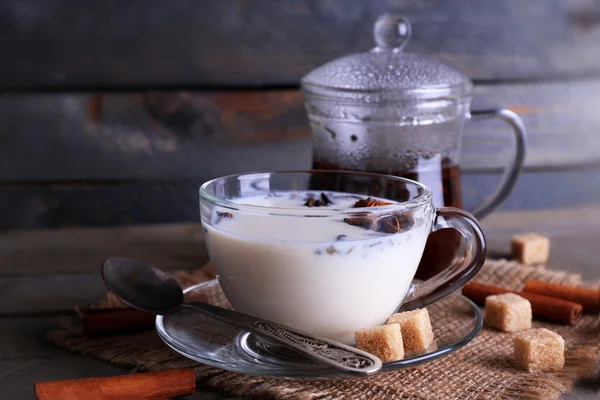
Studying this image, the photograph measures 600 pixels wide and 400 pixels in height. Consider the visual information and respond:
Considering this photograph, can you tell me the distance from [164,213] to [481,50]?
949 mm

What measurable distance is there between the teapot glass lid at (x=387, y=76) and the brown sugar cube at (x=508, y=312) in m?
0.38

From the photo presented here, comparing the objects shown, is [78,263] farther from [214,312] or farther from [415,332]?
[415,332]

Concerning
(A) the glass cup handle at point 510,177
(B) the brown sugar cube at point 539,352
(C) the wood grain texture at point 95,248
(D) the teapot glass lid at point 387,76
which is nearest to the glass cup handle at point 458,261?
(B) the brown sugar cube at point 539,352

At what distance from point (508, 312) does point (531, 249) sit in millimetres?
446

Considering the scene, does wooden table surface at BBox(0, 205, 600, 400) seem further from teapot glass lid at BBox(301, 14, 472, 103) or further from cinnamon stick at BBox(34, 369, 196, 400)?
teapot glass lid at BBox(301, 14, 472, 103)

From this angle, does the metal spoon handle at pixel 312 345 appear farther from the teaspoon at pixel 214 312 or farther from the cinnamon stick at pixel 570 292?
the cinnamon stick at pixel 570 292

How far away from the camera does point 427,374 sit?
972mm

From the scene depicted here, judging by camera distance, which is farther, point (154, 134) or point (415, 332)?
point (154, 134)

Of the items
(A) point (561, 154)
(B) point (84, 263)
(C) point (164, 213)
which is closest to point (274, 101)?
(C) point (164, 213)

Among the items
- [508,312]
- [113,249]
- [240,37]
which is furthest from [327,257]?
[240,37]

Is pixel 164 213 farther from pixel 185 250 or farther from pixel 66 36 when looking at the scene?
pixel 66 36

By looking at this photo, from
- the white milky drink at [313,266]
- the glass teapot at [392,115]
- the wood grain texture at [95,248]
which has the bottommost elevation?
the wood grain texture at [95,248]

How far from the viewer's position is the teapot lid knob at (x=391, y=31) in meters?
1.41

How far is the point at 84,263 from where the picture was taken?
5.12ft
